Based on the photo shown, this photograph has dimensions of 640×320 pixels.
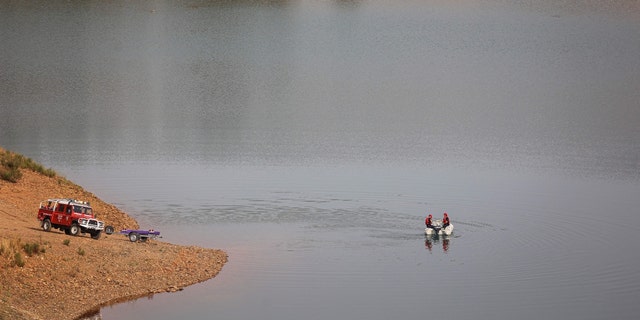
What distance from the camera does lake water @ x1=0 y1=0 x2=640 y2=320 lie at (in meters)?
42.8

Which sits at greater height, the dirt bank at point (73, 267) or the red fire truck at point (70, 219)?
the red fire truck at point (70, 219)

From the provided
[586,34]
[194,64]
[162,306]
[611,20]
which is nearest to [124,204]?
[162,306]

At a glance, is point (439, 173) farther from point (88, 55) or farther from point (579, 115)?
point (88, 55)

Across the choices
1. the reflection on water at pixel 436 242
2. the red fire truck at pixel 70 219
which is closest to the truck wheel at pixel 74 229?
the red fire truck at pixel 70 219

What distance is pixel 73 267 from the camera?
123ft

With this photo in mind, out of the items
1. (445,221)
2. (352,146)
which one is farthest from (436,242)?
(352,146)

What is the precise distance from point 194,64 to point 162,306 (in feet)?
245

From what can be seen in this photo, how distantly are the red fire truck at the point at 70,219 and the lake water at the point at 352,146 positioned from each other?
17.0ft

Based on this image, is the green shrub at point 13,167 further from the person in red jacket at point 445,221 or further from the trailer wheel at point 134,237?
the person in red jacket at point 445,221

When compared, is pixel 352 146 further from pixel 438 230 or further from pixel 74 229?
pixel 74 229

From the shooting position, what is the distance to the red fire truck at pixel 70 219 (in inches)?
1644

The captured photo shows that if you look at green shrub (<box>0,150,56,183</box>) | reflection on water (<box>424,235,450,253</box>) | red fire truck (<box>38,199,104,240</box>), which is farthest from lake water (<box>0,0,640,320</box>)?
red fire truck (<box>38,199,104,240</box>)

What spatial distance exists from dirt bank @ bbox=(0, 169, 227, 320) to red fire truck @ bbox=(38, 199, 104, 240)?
416mm

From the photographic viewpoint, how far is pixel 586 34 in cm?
13775
